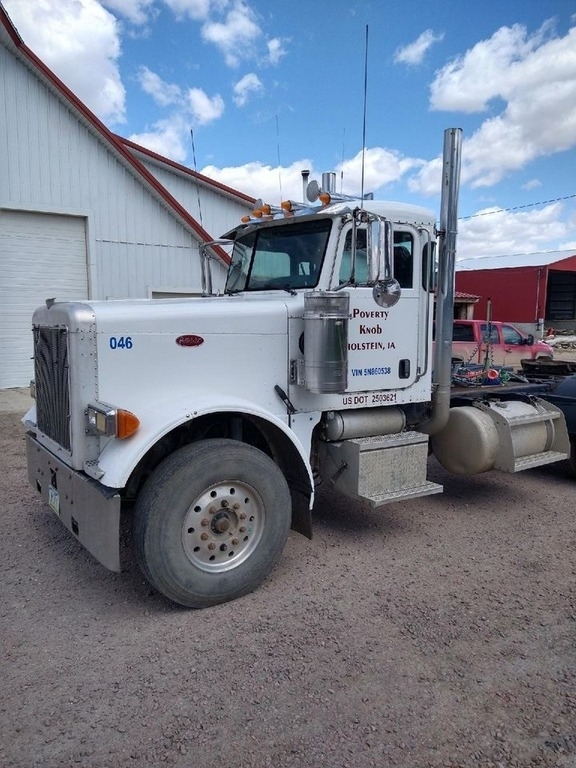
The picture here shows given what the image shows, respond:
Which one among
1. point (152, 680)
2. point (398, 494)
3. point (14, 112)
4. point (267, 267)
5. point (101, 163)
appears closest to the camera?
point (152, 680)

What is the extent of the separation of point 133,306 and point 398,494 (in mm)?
2452

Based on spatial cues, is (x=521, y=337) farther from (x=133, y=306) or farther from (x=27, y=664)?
(x=27, y=664)

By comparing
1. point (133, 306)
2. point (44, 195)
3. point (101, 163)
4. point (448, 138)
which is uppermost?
point (101, 163)

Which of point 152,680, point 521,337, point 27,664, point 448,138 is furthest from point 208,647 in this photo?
point 521,337

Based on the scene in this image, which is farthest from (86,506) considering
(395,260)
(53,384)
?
(395,260)

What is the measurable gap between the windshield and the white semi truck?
15 millimetres

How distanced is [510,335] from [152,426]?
537 inches

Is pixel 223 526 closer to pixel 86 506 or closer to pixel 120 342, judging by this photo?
pixel 86 506

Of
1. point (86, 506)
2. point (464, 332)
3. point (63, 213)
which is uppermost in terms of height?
point (63, 213)

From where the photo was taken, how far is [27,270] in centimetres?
1208

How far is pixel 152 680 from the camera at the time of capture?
308 cm

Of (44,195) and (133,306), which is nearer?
(133,306)

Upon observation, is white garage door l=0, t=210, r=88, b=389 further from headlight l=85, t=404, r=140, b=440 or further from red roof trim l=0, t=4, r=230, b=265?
headlight l=85, t=404, r=140, b=440

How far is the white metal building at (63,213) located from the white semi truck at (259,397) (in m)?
7.07
